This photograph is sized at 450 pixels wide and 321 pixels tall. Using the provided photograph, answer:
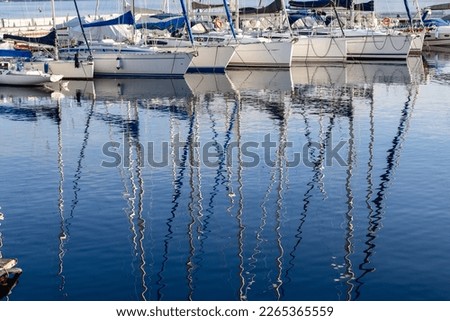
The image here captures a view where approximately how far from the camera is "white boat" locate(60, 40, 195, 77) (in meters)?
70.7

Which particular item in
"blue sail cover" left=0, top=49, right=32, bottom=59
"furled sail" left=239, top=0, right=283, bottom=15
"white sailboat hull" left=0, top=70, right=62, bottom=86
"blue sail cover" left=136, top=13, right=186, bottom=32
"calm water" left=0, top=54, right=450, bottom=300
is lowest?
"calm water" left=0, top=54, right=450, bottom=300

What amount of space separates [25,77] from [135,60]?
1025 centimetres

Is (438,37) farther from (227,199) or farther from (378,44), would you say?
(227,199)

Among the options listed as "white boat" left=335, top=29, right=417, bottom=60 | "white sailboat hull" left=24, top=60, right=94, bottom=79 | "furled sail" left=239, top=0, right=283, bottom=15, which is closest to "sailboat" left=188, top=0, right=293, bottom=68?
"furled sail" left=239, top=0, right=283, bottom=15

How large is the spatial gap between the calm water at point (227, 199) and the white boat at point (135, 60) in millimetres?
14448

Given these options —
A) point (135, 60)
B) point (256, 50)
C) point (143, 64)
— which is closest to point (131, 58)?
point (135, 60)

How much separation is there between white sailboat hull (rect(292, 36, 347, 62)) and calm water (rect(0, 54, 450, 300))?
2863 cm

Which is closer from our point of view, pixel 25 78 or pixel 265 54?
pixel 25 78

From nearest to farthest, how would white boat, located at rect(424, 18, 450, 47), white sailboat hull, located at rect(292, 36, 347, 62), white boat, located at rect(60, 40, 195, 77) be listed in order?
white boat, located at rect(60, 40, 195, 77)
white sailboat hull, located at rect(292, 36, 347, 62)
white boat, located at rect(424, 18, 450, 47)

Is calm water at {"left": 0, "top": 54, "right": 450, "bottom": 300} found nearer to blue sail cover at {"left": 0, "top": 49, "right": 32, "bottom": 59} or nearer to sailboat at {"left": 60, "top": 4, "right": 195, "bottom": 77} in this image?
blue sail cover at {"left": 0, "top": 49, "right": 32, "bottom": 59}

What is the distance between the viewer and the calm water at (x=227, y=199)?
2173 cm

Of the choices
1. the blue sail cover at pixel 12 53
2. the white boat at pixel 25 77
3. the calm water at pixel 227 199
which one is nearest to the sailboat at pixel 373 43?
the calm water at pixel 227 199

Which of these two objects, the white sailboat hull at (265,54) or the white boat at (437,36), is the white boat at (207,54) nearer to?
the white sailboat hull at (265,54)

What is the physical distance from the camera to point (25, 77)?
6544 cm
